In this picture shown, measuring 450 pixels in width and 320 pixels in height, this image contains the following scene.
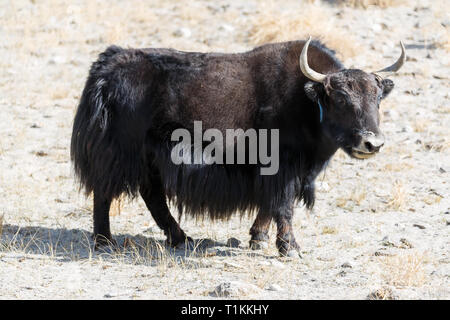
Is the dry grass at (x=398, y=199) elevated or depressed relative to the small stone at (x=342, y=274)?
depressed

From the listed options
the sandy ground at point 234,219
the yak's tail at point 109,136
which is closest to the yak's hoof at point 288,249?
the sandy ground at point 234,219

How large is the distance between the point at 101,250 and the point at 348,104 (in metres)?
2.25

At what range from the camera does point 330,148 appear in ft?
21.8

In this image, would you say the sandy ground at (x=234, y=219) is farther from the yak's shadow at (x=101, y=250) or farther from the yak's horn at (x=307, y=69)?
the yak's horn at (x=307, y=69)

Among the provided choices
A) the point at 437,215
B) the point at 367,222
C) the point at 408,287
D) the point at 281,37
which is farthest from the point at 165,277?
the point at 281,37

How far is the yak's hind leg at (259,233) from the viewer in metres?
6.89

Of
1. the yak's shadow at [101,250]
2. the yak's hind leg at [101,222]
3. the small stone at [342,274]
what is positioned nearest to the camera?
the small stone at [342,274]

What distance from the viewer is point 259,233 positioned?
22.9ft

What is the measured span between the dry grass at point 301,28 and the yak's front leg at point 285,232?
4.59 metres

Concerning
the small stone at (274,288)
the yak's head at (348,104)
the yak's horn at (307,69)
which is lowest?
the small stone at (274,288)

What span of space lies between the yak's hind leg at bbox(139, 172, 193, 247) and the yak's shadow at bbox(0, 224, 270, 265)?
80mm

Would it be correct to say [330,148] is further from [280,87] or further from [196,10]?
[196,10]

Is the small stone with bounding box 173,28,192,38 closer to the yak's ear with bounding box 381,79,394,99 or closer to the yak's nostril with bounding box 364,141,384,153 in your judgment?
the yak's ear with bounding box 381,79,394,99

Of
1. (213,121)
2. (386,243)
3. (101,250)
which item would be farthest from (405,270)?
(101,250)
